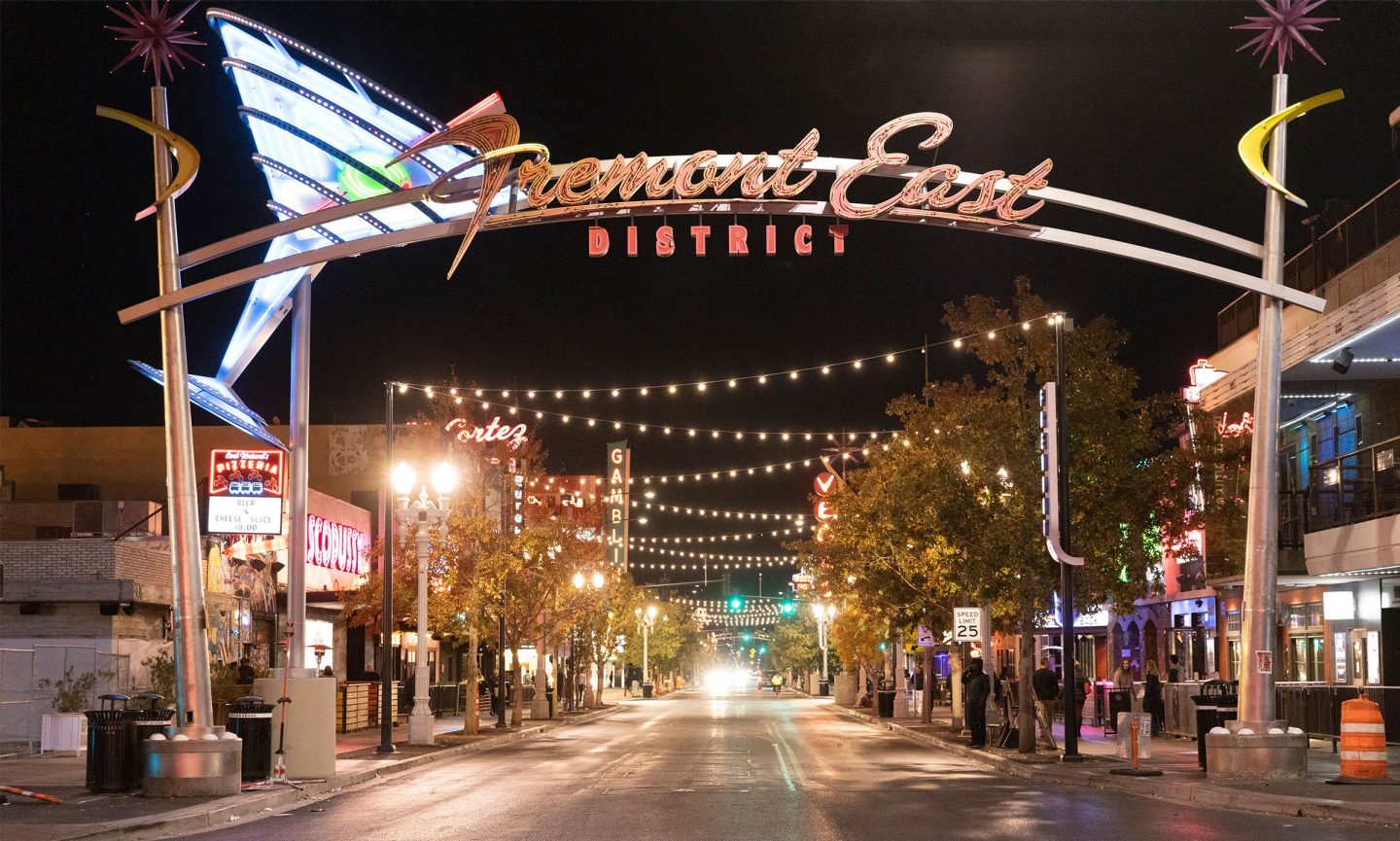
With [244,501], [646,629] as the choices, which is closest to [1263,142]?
[244,501]

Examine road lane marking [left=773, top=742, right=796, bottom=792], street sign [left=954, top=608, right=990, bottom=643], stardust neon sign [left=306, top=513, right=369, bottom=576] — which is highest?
stardust neon sign [left=306, top=513, right=369, bottom=576]

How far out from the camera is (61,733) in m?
29.6

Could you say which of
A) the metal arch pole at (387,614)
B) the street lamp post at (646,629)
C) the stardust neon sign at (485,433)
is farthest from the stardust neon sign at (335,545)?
the street lamp post at (646,629)

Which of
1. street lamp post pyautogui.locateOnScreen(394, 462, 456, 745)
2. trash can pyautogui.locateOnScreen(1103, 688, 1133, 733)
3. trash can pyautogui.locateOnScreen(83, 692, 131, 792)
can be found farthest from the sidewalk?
trash can pyautogui.locateOnScreen(1103, 688, 1133, 733)

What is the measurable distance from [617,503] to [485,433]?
2058 inches

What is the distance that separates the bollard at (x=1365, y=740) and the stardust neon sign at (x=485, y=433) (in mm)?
27356

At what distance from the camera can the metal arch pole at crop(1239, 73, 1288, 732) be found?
20.9 meters

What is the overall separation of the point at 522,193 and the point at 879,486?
19.3m

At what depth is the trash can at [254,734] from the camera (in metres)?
22.0

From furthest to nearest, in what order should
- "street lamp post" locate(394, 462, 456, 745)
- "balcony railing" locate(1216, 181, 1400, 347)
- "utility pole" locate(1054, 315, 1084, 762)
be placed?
"street lamp post" locate(394, 462, 456, 745) → "balcony railing" locate(1216, 181, 1400, 347) → "utility pole" locate(1054, 315, 1084, 762)

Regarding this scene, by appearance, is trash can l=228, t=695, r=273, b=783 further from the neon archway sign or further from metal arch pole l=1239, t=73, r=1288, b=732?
metal arch pole l=1239, t=73, r=1288, b=732

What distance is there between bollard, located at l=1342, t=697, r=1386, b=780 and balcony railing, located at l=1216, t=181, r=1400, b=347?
1026 cm

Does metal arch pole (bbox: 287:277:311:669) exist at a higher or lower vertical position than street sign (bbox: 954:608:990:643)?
higher

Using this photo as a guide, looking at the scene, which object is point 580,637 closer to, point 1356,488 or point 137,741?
point 1356,488
